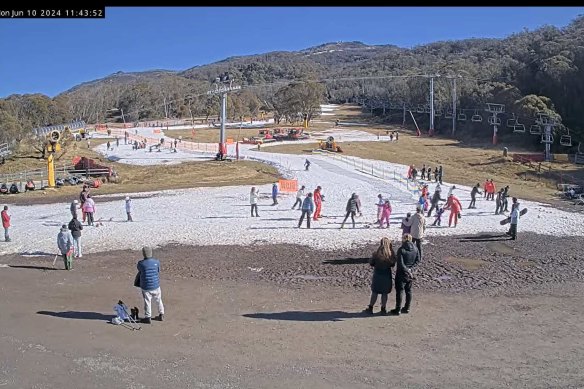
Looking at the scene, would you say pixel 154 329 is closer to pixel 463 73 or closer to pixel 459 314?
pixel 459 314

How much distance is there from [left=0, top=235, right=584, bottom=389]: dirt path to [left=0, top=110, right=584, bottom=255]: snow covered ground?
362cm

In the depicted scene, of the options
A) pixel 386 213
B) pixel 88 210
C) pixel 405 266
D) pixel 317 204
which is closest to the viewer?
pixel 405 266

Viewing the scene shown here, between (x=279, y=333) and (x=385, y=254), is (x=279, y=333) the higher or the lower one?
the lower one

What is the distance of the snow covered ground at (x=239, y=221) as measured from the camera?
18984mm

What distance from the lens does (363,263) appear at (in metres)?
15.8

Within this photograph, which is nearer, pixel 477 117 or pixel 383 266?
pixel 383 266

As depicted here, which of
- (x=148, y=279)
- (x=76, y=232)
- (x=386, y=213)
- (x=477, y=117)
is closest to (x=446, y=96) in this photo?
(x=477, y=117)

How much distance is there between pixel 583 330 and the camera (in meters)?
10.3

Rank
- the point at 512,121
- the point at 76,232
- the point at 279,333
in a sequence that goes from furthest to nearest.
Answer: the point at 512,121
the point at 76,232
the point at 279,333

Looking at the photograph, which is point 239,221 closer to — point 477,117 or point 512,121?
point 512,121

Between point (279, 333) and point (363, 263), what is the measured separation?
6.31 m

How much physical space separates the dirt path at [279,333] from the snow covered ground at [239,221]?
362 cm

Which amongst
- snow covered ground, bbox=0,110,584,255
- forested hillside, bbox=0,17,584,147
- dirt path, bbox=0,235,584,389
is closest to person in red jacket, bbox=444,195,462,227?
snow covered ground, bbox=0,110,584,255

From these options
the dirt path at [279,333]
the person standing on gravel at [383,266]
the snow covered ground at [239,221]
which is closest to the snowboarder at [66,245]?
the dirt path at [279,333]
